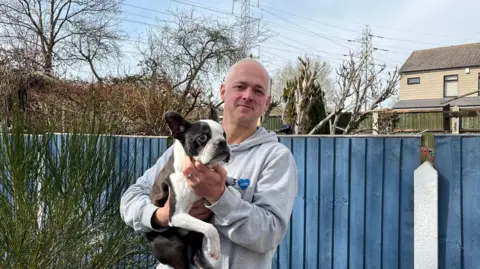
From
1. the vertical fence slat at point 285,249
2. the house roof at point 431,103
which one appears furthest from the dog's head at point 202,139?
the house roof at point 431,103

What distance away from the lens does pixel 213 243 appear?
1.65m

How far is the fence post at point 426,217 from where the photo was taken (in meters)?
2.90

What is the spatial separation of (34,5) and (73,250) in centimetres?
1560

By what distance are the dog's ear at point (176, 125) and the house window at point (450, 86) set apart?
106ft

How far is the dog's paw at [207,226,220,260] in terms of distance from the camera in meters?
1.65

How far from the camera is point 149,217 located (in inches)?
73.9

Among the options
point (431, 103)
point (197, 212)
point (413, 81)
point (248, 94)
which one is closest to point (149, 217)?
point (197, 212)

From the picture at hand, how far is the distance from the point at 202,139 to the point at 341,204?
6.95ft

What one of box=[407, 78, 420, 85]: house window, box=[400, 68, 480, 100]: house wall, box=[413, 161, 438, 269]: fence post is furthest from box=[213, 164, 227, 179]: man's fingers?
box=[407, 78, 420, 85]: house window

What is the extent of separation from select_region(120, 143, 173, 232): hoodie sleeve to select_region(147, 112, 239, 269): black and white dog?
2.2 inches

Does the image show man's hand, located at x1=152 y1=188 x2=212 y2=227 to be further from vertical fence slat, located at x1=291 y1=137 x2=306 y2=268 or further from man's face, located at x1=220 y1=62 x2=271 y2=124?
vertical fence slat, located at x1=291 y1=137 x2=306 y2=268

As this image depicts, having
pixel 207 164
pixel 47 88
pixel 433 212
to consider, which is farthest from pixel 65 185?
pixel 47 88

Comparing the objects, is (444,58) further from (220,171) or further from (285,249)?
(220,171)

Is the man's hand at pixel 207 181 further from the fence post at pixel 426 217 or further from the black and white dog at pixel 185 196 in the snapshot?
the fence post at pixel 426 217
